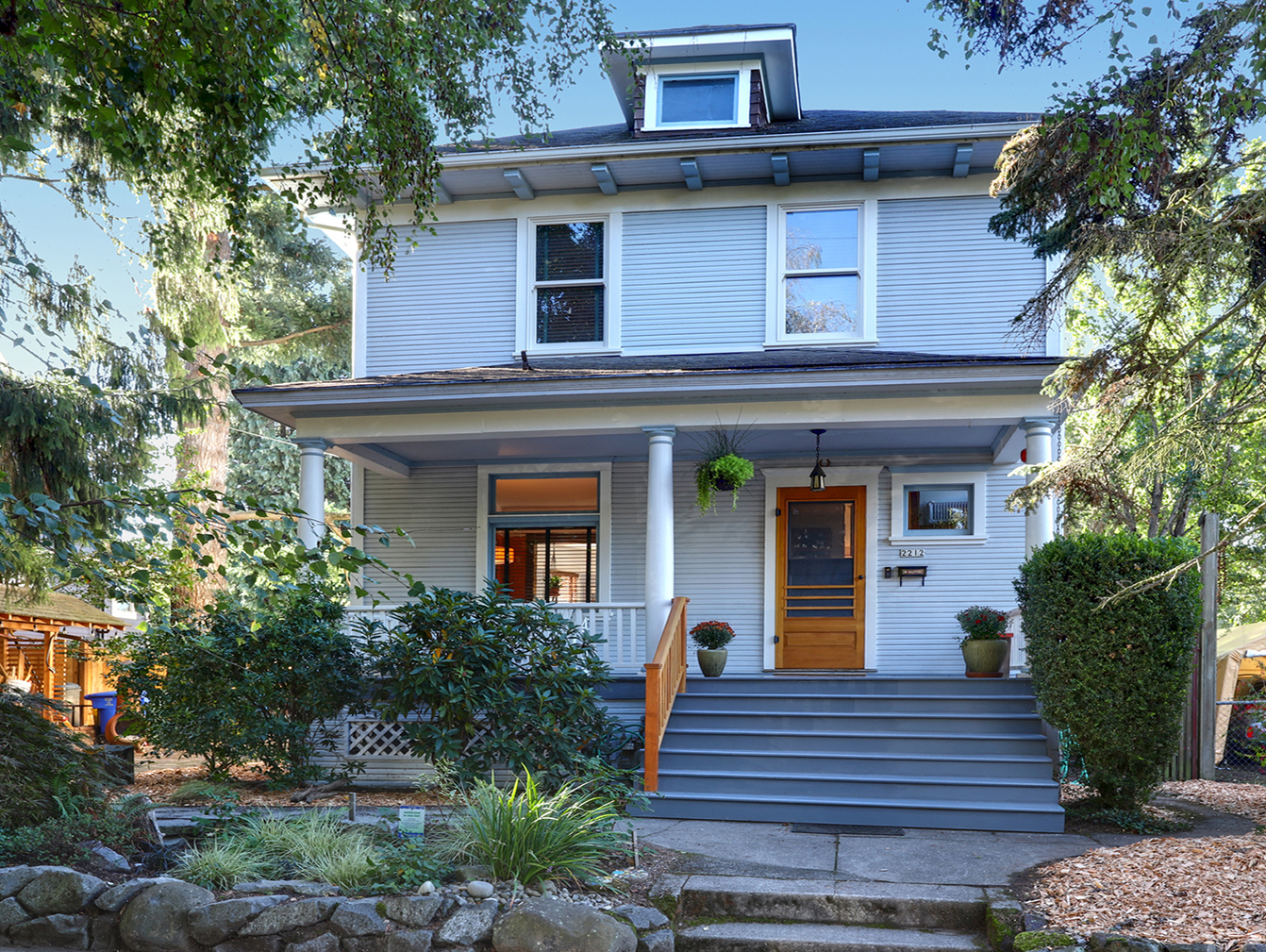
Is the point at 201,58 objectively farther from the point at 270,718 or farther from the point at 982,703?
the point at 982,703

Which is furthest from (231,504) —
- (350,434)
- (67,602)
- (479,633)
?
(67,602)

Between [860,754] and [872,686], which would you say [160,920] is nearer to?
[860,754]

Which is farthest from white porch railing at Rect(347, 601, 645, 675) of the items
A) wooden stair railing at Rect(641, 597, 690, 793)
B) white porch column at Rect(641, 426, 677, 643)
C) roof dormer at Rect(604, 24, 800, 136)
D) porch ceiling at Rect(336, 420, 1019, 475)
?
roof dormer at Rect(604, 24, 800, 136)

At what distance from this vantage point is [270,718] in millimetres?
7902

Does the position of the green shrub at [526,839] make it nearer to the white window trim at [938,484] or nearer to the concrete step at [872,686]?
the concrete step at [872,686]

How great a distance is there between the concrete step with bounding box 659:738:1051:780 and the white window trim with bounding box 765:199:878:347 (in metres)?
4.31

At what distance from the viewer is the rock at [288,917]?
460 cm

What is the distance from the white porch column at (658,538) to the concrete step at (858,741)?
0.86 meters

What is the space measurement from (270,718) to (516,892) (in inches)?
148

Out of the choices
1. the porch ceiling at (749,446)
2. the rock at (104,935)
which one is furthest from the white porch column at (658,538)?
the rock at (104,935)

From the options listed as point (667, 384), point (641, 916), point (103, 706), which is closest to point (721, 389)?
point (667, 384)

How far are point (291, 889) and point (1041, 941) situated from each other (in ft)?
11.0

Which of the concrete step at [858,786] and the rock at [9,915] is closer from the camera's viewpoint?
the rock at [9,915]

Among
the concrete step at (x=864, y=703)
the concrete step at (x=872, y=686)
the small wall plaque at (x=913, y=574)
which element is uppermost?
the small wall plaque at (x=913, y=574)
